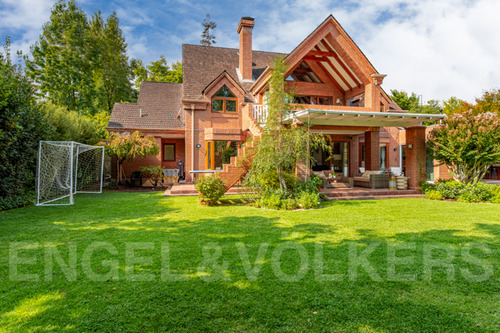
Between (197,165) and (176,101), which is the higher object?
(176,101)

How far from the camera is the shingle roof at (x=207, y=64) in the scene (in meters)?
18.4

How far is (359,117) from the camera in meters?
11.5

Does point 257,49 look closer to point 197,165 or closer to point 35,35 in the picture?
point 197,165

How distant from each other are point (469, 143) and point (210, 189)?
1031 centimetres

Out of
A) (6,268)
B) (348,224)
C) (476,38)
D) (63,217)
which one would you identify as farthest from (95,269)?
(476,38)

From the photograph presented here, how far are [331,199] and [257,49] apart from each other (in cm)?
1647

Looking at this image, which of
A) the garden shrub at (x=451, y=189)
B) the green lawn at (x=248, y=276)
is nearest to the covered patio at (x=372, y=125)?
the garden shrub at (x=451, y=189)

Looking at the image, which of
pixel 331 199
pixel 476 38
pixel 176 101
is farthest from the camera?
pixel 176 101

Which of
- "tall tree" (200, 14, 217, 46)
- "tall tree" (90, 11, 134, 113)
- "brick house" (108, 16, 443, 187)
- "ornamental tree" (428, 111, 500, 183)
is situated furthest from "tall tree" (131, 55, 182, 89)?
"ornamental tree" (428, 111, 500, 183)

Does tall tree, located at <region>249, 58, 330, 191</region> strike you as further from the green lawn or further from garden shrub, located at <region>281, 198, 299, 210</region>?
the green lawn

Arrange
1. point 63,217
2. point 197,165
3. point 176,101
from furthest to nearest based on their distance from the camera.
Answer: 1. point 176,101
2. point 197,165
3. point 63,217

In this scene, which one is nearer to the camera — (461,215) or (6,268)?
(6,268)

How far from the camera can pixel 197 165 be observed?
17547 millimetres

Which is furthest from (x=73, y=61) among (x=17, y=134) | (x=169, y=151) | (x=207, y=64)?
(x=17, y=134)
